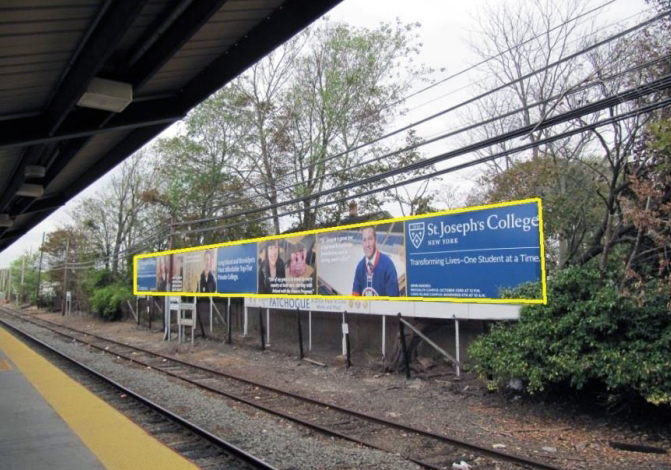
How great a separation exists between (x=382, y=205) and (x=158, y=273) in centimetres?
1236

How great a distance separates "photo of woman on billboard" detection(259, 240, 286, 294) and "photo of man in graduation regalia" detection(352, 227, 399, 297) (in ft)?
12.9

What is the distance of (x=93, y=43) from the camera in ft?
17.0

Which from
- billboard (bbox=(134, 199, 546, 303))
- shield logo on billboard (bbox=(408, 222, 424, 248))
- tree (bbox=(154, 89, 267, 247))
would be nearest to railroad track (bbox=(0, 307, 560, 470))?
billboard (bbox=(134, 199, 546, 303))

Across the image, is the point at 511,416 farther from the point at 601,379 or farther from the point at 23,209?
the point at 23,209

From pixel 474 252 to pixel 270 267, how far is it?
895 centimetres

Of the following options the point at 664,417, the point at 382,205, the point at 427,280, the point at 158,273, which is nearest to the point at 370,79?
the point at 382,205

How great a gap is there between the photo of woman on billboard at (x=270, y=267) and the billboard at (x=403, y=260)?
3 centimetres

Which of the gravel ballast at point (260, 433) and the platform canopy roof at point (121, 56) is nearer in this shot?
the platform canopy roof at point (121, 56)

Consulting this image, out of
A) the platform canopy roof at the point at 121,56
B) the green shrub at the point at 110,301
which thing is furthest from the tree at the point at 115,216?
the platform canopy roof at the point at 121,56

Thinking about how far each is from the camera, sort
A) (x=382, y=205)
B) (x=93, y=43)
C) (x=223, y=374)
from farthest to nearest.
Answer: (x=382, y=205) < (x=223, y=374) < (x=93, y=43)

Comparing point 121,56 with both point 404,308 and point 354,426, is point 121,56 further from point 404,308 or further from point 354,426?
point 404,308

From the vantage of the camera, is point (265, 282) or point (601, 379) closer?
point (601, 379)

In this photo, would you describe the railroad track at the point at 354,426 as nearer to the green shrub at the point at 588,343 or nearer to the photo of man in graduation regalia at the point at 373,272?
the green shrub at the point at 588,343

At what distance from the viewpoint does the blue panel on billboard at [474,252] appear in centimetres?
1125
